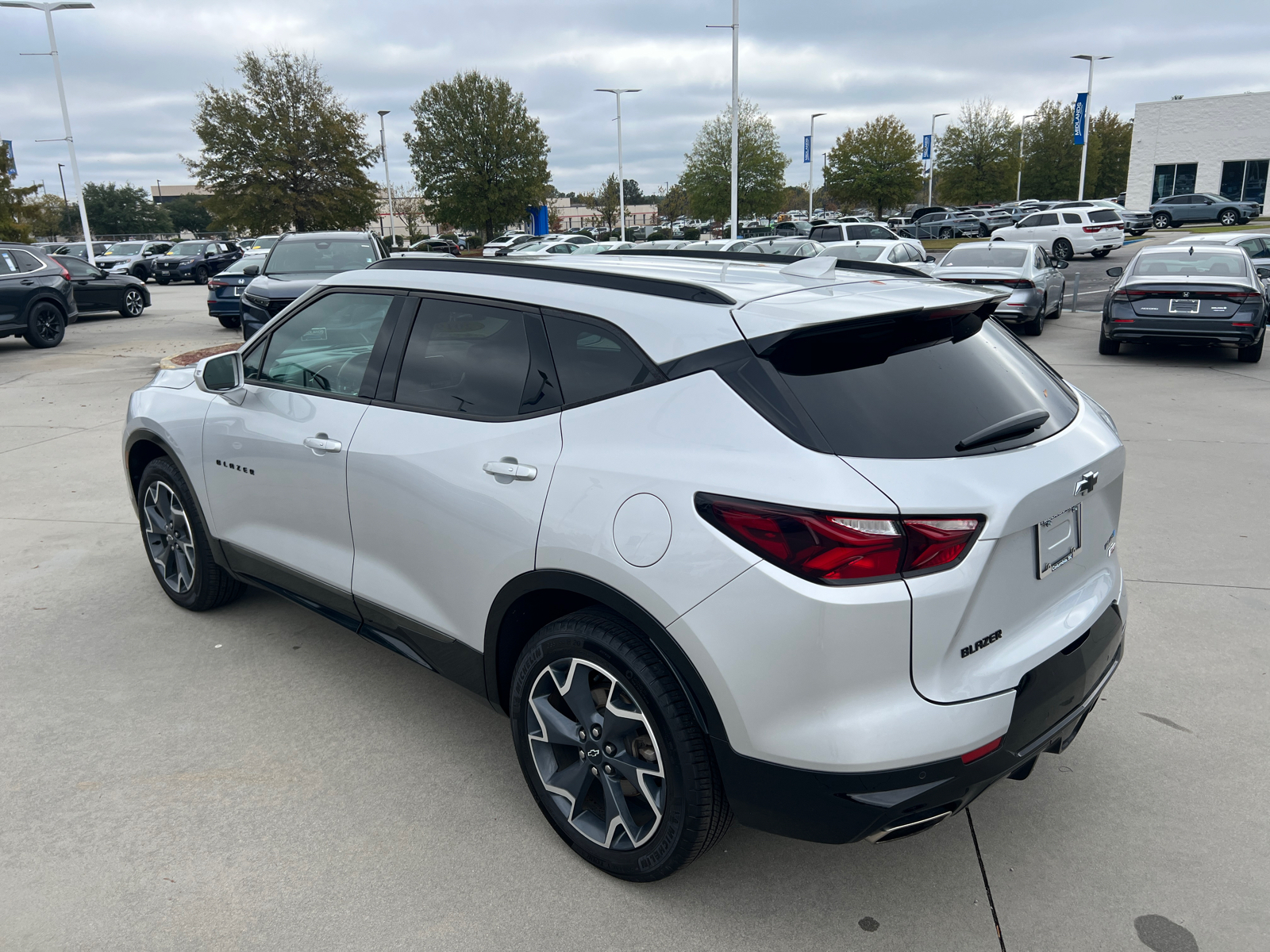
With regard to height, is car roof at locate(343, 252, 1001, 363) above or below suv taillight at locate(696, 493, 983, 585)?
above

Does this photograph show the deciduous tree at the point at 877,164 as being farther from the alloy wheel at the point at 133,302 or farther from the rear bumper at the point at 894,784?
the rear bumper at the point at 894,784

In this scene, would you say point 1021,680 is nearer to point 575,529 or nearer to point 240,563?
point 575,529

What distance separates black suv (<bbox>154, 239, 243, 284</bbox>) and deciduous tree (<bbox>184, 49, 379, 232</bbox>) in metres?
4.68

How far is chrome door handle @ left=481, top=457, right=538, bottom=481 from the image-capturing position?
2.67m

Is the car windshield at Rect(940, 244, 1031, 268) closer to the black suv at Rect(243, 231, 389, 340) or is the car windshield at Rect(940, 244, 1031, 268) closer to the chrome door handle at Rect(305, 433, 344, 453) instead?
the black suv at Rect(243, 231, 389, 340)

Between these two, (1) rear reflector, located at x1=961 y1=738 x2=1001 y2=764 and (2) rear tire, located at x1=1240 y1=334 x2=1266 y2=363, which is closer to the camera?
(1) rear reflector, located at x1=961 y1=738 x2=1001 y2=764

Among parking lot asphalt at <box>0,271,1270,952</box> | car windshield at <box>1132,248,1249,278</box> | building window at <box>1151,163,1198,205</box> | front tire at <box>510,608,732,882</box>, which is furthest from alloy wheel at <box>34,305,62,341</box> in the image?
building window at <box>1151,163,1198,205</box>

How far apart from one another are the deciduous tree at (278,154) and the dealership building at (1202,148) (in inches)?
1678

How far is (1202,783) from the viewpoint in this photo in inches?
125

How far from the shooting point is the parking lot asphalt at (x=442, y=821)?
2572 millimetres

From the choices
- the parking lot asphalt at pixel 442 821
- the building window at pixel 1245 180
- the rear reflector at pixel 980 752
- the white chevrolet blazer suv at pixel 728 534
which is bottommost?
the parking lot asphalt at pixel 442 821

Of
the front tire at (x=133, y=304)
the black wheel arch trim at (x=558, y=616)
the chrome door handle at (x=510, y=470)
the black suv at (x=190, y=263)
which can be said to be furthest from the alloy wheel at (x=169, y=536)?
the black suv at (x=190, y=263)

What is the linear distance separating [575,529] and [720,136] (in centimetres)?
4511

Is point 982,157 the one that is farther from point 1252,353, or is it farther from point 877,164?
point 1252,353
